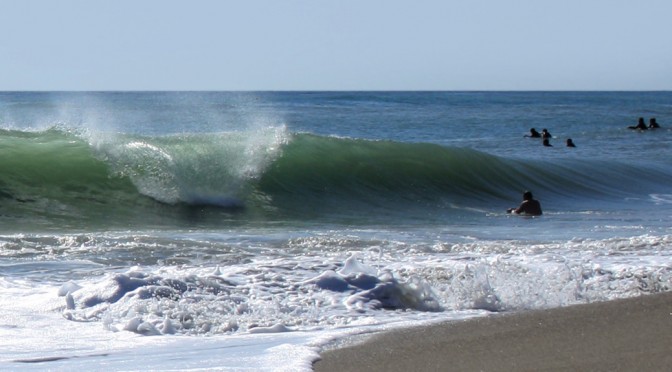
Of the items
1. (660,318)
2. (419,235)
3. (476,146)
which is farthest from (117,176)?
(476,146)

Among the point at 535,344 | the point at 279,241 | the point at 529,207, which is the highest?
the point at 535,344

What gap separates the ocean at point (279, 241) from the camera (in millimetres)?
5852

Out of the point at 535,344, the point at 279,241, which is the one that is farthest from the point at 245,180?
the point at 535,344

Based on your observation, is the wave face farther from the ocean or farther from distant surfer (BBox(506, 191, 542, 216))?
distant surfer (BBox(506, 191, 542, 216))

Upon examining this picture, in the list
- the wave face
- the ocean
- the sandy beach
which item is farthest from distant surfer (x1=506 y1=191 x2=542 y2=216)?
the sandy beach

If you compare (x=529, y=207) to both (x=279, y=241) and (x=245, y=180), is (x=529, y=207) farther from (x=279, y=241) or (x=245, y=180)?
(x=279, y=241)

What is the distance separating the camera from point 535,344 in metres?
5.16

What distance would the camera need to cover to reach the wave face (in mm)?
13312

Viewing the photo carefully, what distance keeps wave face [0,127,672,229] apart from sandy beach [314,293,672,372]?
274 inches

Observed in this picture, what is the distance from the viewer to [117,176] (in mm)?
14586

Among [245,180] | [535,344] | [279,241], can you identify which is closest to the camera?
[535,344]

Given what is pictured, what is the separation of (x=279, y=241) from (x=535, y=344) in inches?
198

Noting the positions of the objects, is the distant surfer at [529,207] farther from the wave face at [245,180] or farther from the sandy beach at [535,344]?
the sandy beach at [535,344]

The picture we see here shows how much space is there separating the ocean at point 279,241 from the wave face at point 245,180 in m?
0.04
